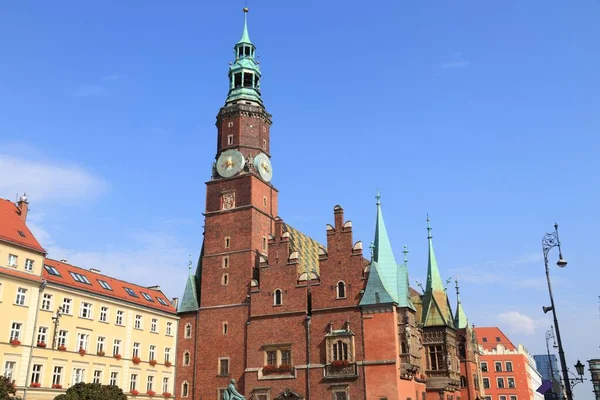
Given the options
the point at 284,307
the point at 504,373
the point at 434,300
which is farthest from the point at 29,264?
the point at 504,373

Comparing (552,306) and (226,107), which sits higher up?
(226,107)

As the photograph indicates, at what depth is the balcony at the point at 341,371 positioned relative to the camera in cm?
4844

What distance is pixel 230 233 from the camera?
2263 inches


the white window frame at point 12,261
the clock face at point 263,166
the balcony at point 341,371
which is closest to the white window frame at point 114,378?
the white window frame at point 12,261

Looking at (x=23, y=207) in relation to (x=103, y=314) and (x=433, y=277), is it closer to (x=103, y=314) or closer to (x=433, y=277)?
(x=103, y=314)

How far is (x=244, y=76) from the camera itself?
63.4 metres

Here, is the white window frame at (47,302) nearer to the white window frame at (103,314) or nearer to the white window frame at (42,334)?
the white window frame at (42,334)

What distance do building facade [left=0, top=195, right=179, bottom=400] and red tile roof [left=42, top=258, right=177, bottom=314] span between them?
5.0 inches

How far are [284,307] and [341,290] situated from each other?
5.48 m

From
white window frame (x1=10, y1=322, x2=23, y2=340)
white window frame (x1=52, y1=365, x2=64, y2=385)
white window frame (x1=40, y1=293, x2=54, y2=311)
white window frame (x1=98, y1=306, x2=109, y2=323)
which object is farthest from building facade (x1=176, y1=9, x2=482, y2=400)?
white window frame (x1=10, y1=322, x2=23, y2=340)

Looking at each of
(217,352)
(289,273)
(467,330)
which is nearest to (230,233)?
(289,273)

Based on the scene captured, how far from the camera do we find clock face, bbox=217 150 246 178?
59356mm

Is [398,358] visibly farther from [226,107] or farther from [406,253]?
[226,107]

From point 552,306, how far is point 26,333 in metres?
35.1
